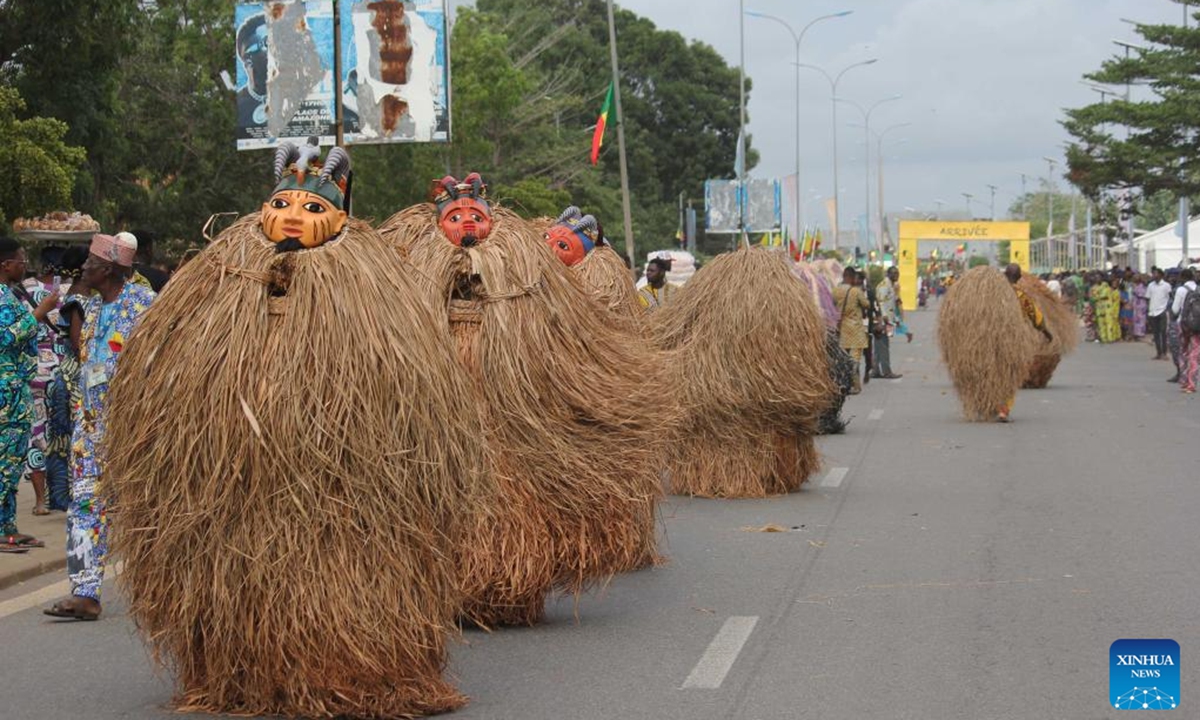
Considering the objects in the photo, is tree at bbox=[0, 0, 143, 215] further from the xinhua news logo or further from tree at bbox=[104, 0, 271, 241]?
the xinhua news logo

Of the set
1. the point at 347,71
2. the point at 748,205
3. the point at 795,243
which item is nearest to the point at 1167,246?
the point at 795,243

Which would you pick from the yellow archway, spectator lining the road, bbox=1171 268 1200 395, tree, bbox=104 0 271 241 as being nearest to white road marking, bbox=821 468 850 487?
spectator lining the road, bbox=1171 268 1200 395

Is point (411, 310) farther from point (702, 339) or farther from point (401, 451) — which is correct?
point (702, 339)

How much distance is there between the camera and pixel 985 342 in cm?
1889

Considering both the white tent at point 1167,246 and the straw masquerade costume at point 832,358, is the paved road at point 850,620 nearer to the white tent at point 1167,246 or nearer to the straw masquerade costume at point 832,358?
the straw masquerade costume at point 832,358

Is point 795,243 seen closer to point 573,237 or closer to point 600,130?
point 600,130

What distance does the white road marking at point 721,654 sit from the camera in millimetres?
6879

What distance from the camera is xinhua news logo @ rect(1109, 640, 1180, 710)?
6.42 metres

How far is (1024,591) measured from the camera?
8.80 metres

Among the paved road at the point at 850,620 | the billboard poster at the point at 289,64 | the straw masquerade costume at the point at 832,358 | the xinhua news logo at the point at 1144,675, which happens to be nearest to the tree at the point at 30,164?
the billboard poster at the point at 289,64

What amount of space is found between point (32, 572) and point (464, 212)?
3.63 m

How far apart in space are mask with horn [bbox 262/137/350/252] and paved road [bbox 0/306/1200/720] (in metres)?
1.90

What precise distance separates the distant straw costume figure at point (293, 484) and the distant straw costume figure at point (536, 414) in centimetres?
149

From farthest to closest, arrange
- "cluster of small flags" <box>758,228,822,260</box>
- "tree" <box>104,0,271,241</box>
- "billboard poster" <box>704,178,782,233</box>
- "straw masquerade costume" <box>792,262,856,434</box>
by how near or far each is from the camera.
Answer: "billboard poster" <box>704,178,782,233</box> → "cluster of small flags" <box>758,228,822,260</box> → "tree" <box>104,0,271,241</box> → "straw masquerade costume" <box>792,262,856,434</box>
